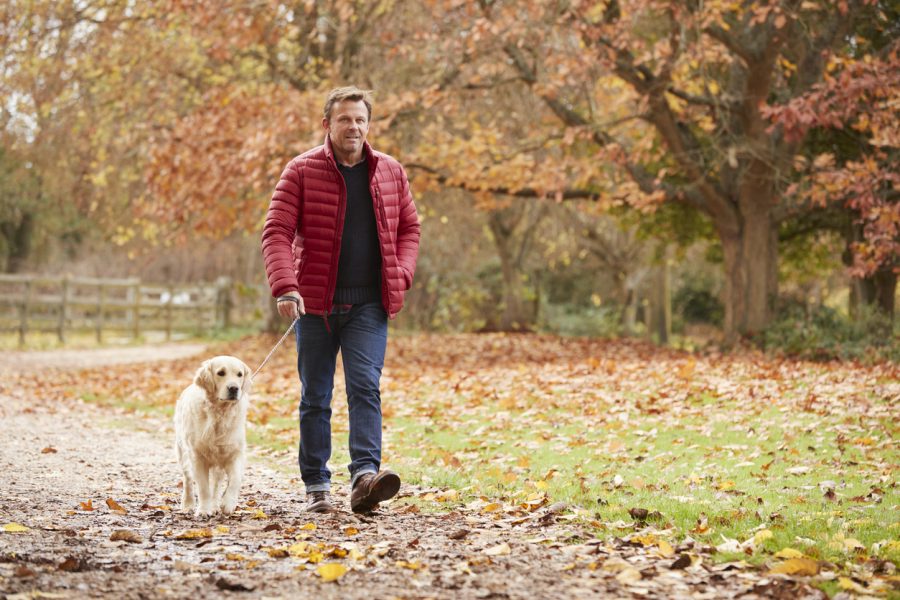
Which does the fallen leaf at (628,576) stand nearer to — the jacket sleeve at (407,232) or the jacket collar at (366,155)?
the jacket sleeve at (407,232)

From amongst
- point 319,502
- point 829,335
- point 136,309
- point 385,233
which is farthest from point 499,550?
point 136,309

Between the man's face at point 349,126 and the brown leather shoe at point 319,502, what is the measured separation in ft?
6.59

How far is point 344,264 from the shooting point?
5.70m

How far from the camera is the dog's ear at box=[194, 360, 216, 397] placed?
5.56 metres

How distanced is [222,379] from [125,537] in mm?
1018

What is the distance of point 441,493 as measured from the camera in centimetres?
655

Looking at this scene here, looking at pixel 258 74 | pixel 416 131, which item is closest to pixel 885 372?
pixel 416 131

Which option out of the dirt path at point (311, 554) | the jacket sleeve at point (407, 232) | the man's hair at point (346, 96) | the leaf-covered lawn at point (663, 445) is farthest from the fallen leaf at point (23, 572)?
the man's hair at point (346, 96)

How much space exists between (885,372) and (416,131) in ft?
36.0

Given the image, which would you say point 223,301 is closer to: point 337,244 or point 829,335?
point 829,335

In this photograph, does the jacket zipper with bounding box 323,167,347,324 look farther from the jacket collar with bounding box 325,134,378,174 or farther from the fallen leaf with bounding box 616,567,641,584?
the fallen leaf with bounding box 616,567,641,584

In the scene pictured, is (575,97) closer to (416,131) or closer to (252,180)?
(416,131)

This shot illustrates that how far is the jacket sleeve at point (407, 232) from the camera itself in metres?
5.81

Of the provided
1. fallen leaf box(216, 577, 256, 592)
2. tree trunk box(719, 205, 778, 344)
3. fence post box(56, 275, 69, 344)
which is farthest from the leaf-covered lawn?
fence post box(56, 275, 69, 344)
